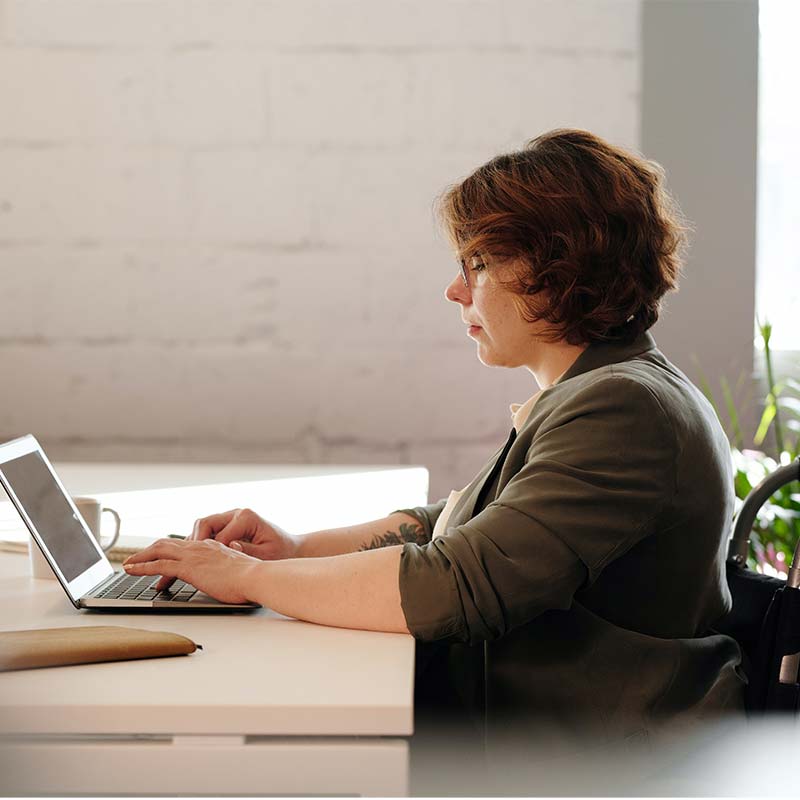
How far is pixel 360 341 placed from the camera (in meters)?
2.71

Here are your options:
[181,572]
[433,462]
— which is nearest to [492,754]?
[181,572]

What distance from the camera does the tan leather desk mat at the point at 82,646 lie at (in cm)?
94

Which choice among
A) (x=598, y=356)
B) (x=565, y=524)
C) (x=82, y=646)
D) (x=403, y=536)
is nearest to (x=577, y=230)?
(x=598, y=356)

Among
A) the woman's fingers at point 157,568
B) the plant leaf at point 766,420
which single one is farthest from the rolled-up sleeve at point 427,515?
the plant leaf at point 766,420

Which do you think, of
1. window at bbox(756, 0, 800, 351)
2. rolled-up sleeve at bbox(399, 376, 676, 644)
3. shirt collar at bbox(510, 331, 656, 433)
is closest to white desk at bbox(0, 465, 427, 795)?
rolled-up sleeve at bbox(399, 376, 676, 644)

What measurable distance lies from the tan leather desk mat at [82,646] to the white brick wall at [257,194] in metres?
1.73

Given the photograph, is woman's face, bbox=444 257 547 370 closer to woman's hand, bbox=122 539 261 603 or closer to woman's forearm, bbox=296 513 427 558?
woman's forearm, bbox=296 513 427 558

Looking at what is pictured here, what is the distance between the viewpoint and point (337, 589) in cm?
112

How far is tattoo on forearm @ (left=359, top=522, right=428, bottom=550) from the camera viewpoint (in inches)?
60.9

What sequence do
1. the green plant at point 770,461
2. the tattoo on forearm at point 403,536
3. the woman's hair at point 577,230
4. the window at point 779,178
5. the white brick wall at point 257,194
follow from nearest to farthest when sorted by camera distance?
the woman's hair at point 577,230, the tattoo on forearm at point 403,536, the green plant at point 770,461, the white brick wall at point 257,194, the window at point 779,178

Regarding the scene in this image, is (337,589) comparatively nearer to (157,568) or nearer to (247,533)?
(157,568)

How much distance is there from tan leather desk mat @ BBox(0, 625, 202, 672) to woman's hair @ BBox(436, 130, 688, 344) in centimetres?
62

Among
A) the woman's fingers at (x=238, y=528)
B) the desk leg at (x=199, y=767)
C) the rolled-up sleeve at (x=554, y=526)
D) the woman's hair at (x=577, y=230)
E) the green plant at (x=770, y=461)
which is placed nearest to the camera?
the desk leg at (x=199, y=767)

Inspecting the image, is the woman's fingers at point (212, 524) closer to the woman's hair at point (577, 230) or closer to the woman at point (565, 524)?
the woman at point (565, 524)
